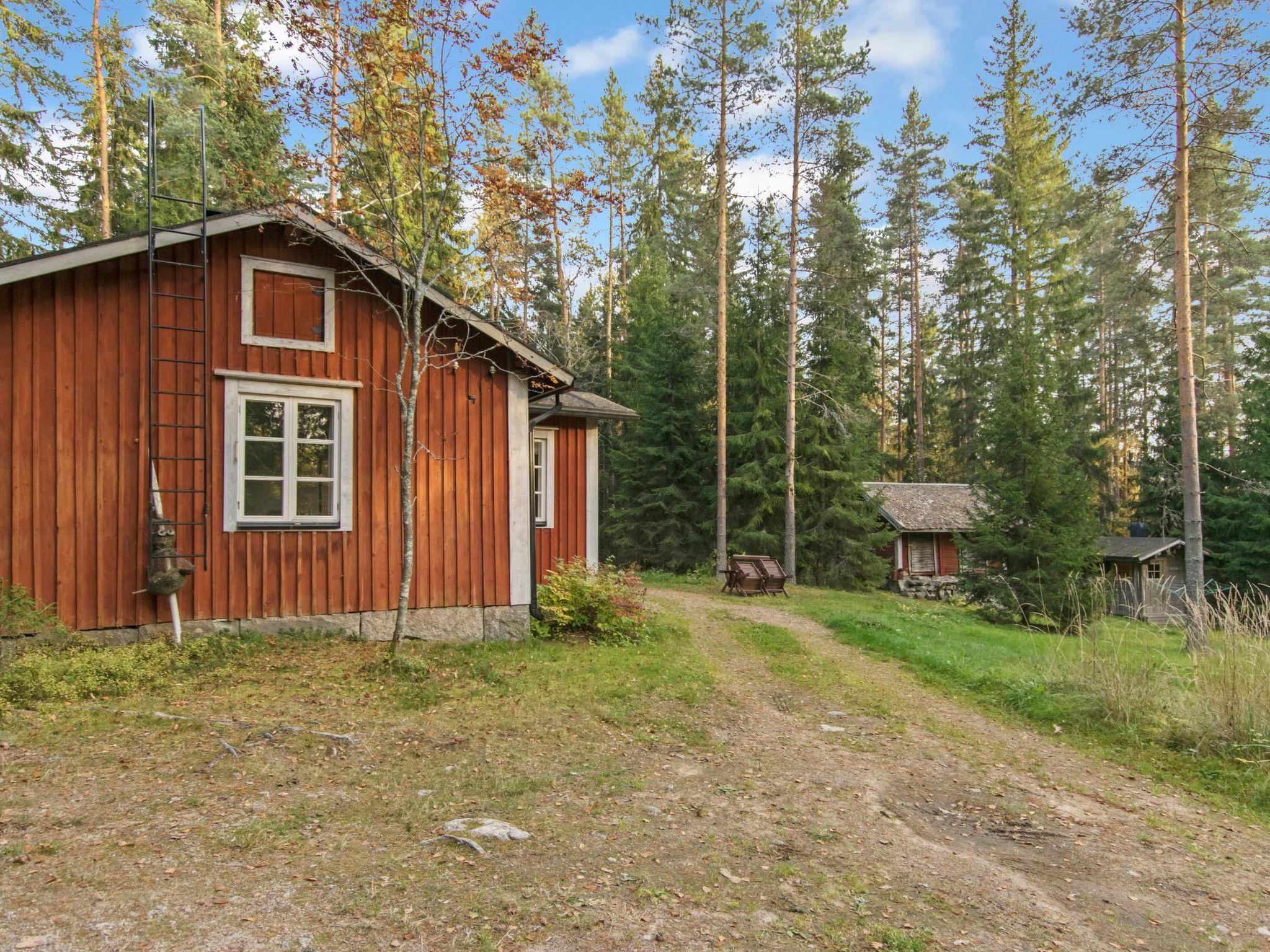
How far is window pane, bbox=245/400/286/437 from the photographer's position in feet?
27.7

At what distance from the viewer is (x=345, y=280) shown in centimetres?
892

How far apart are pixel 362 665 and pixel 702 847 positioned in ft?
15.7

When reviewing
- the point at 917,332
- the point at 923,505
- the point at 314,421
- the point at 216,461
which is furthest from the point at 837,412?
the point at 216,461

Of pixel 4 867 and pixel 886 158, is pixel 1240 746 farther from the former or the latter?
pixel 886 158

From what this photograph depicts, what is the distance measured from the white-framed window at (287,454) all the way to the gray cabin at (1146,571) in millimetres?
25424

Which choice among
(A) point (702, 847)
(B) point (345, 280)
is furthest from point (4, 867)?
(B) point (345, 280)

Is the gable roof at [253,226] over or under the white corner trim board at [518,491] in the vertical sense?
over

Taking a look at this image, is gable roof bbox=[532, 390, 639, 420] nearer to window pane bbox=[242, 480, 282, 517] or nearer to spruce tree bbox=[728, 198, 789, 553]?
window pane bbox=[242, 480, 282, 517]

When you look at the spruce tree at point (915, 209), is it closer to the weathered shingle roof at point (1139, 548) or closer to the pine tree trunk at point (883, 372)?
the pine tree trunk at point (883, 372)

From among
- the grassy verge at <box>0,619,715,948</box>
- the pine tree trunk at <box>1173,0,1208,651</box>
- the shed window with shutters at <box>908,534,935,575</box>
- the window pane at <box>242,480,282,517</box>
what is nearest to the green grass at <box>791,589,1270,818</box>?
the grassy verge at <box>0,619,715,948</box>

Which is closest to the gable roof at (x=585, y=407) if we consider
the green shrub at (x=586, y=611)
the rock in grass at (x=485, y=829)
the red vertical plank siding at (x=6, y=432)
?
the green shrub at (x=586, y=611)

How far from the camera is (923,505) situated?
1080 inches

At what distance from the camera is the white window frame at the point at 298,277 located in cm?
835

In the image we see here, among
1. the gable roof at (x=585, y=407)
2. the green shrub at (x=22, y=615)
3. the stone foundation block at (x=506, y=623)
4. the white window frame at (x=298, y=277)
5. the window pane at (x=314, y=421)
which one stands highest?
the white window frame at (x=298, y=277)
